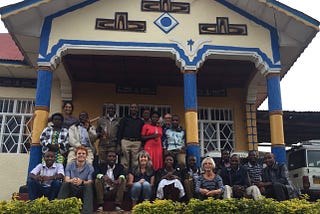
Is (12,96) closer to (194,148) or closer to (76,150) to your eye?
(76,150)

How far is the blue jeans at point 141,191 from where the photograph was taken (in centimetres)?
672

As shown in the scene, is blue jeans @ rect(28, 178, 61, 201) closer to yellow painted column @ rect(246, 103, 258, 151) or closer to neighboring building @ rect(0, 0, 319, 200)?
neighboring building @ rect(0, 0, 319, 200)

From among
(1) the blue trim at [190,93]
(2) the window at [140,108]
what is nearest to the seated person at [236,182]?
(1) the blue trim at [190,93]

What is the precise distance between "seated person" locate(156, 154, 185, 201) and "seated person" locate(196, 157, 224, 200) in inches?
12.9

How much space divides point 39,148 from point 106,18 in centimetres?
330

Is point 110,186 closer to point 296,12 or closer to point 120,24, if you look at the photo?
point 120,24

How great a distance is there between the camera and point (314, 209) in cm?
630

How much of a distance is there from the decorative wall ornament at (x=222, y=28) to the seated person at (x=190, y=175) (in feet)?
10.3

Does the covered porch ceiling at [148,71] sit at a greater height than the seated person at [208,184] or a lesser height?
greater

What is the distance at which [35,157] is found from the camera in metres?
7.88

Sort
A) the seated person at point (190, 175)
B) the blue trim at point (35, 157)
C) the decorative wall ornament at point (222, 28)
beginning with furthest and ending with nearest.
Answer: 1. the decorative wall ornament at point (222, 28)
2. the blue trim at point (35, 157)
3. the seated person at point (190, 175)

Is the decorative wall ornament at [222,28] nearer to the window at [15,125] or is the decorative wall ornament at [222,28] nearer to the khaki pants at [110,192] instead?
the khaki pants at [110,192]

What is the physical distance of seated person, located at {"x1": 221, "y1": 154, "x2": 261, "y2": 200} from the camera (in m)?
6.91

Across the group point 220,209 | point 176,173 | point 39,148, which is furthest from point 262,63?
point 39,148
